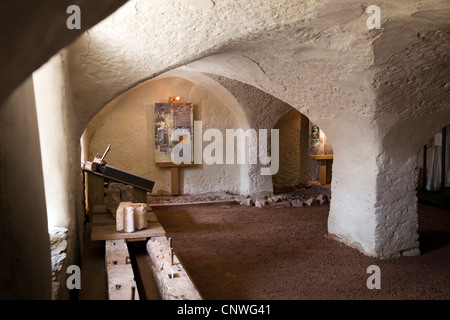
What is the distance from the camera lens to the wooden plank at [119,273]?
3131 mm

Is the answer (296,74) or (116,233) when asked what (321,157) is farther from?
(116,233)

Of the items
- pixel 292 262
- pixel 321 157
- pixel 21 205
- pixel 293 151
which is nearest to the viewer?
pixel 21 205

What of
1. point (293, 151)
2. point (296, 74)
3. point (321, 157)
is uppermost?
point (296, 74)

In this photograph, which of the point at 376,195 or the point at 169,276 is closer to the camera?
the point at 169,276

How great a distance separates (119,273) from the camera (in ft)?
11.8

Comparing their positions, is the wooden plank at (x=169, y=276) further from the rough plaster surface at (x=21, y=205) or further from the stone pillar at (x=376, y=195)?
the stone pillar at (x=376, y=195)

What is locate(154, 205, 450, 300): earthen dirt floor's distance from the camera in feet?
14.1

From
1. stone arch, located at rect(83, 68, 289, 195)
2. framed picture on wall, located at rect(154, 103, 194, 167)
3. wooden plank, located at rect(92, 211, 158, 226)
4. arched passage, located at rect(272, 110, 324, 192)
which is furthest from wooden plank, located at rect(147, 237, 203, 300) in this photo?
arched passage, located at rect(272, 110, 324, 192)

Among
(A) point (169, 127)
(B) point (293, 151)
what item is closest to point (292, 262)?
(A) point (169, 127)

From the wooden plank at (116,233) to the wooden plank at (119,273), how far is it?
8 cm

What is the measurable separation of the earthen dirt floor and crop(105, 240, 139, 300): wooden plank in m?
0.95

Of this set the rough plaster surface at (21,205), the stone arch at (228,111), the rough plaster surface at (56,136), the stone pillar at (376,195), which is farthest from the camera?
the stone arch at (228,111)

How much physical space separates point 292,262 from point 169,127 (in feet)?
18.9

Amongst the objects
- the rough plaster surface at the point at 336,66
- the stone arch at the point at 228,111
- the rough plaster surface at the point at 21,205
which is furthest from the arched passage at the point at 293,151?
the rough plaster surface at the point at 21,205
